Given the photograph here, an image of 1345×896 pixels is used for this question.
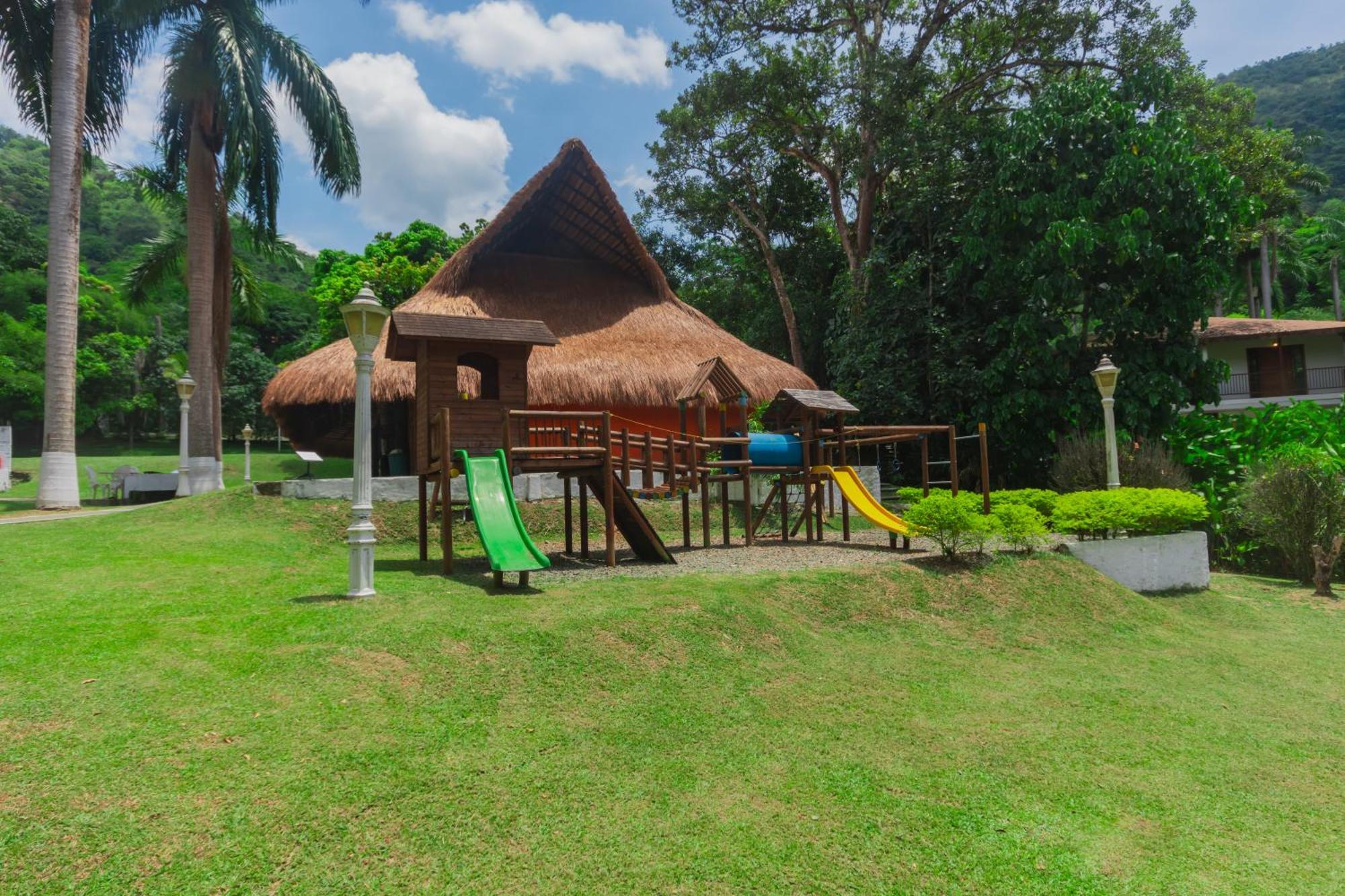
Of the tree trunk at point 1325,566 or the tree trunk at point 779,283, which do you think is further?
the tree trunk at point 779,283

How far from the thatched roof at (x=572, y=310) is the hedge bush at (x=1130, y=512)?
830cm

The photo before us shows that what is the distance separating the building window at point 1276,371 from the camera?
2856cm

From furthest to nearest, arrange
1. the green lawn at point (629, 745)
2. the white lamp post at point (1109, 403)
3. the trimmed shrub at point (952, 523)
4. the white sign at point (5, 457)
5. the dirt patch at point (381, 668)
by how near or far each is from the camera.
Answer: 1. the white sign at point (5, 457)
2. the white lamp post at point (1109, 403)
3. the trimmed shrub at point (952, 523)
4. the dirt patch at point (381, 668)
5. the green lawn at point (629, 745)

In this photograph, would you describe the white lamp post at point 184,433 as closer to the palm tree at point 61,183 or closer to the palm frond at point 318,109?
the palm tree at point 61,183

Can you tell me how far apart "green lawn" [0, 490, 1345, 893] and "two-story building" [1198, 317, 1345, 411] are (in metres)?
25.4

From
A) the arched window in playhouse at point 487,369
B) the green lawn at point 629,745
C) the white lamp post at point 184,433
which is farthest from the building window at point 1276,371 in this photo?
the white lamp post at point 184,433

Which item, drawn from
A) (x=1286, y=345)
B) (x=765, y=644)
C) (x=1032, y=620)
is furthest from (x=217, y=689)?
(x=1286, y=345)

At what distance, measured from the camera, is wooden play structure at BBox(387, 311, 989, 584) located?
8266 millimetres

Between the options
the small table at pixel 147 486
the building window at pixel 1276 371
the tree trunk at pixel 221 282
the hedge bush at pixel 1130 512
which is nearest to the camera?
the hedge bush at pixel 1130 512

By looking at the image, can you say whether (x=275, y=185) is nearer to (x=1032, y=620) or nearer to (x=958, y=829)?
(x=1032, y=620)

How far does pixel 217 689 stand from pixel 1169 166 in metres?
17.9

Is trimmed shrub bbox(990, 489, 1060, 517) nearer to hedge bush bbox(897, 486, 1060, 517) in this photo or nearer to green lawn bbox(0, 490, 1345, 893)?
hedge bush bbox(897, 486, 1060, 517)

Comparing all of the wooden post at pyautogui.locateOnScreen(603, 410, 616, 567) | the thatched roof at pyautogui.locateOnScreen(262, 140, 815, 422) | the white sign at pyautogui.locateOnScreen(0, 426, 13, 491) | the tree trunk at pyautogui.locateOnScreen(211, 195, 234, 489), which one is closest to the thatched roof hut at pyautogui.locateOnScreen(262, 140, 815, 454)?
the thatched roof at pyautogui.locateOnScreen(262, 140, 815, 422)

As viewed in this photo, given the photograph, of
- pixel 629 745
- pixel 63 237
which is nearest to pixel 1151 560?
pixel 629 745
